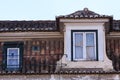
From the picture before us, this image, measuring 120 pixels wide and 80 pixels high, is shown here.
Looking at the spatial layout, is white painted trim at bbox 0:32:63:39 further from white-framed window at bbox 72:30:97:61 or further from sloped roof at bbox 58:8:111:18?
sloped roof at bbox 58:8:111:18

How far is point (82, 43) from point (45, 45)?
6.62 ft

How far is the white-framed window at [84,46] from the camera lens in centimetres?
2422

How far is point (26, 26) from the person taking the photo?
85.9 ft

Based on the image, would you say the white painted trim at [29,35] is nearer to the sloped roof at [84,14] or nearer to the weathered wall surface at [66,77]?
the sloped roof at [84,14]

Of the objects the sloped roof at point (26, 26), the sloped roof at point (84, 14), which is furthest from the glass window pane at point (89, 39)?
the sloped roof at point (26, 26)

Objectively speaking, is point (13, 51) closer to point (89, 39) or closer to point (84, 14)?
point (89, 39)

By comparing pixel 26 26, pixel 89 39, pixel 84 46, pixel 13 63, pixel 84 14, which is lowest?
pixel 13 63

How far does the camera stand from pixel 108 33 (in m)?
25.1

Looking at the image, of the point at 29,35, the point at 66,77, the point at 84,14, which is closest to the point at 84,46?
the point at 84,14

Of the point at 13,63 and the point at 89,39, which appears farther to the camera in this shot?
the point at 13,63

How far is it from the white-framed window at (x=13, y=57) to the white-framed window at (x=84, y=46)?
9.11 feet

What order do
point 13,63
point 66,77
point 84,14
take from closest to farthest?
point 66,77, point 84,14, point 13,63

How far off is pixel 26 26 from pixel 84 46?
3.58 metres

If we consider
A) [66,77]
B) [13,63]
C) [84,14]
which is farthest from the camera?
[13,63]
